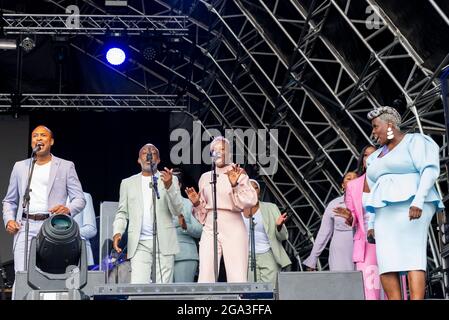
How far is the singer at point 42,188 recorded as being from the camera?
733 centimetres

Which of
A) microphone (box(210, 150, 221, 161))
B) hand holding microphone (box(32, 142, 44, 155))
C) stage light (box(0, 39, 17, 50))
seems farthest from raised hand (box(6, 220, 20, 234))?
stage light (box(0, 39, 17, 50))

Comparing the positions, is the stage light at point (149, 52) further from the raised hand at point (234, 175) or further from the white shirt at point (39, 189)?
the raised hand at point (234, 175)

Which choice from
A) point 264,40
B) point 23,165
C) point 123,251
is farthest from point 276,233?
point 264,40

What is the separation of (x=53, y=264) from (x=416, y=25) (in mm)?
6634

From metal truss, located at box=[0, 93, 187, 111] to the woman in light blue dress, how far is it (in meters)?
11.6

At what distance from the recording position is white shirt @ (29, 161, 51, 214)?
7359 millimetres

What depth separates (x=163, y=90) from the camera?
739 inches

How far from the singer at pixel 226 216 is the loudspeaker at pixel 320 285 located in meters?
1.43

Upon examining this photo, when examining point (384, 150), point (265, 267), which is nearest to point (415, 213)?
point (384, 150)

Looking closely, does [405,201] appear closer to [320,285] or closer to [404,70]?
[320,285]

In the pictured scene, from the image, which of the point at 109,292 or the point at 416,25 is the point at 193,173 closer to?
the point at 416,25
